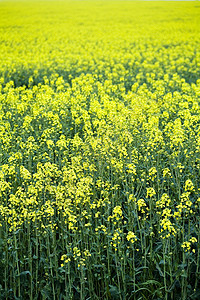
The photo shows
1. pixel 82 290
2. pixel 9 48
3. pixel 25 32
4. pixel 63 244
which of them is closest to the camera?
pixel 82 290

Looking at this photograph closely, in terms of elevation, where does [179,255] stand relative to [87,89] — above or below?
below

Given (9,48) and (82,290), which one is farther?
(9,48)

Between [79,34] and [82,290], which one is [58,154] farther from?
[79,34]

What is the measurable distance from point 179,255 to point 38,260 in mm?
2073

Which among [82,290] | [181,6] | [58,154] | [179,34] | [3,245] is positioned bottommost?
[82,290]

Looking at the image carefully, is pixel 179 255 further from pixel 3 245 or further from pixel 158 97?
pixel 158 97

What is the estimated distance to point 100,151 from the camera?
6777mm

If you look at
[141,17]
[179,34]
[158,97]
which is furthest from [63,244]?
[141,17]

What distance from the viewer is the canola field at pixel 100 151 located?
510 centimetres

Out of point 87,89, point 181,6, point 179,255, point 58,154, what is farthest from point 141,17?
point 179,255

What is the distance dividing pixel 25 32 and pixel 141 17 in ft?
45.3

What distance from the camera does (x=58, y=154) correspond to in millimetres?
7992

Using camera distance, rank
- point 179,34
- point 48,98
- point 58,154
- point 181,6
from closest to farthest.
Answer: point 58,154, point 48,98, point 179,34, point 181,6

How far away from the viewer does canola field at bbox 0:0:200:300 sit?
510 centimetres
